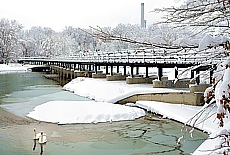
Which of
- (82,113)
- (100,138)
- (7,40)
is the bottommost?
(100,138)

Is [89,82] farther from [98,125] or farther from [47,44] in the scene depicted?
[47,44]

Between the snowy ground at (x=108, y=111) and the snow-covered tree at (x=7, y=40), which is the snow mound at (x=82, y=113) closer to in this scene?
the snowy ground at (x=108, y=111)

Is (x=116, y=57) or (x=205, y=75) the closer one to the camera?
(x=205, y=75)

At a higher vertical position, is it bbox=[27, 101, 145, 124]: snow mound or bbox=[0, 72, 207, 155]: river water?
bbox=[27, 101, 145, 124]: snow mound

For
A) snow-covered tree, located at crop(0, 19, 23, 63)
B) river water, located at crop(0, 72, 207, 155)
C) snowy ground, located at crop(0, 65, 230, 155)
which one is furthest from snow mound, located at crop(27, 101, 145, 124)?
snow-covered tree, located at crop(0, 19, 23, 63)

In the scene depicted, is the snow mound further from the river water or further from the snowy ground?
the river water

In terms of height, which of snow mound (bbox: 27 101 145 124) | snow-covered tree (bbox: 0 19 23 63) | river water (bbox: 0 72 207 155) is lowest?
river water (bbox: 0 72 207 155)

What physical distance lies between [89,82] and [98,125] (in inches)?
728

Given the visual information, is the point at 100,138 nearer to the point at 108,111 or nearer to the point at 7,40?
the point at 108,111

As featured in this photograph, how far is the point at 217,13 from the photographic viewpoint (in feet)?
9.48

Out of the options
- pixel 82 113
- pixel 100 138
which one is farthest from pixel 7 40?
pixel 100 138

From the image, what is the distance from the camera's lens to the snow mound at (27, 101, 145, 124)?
19016 millimetres

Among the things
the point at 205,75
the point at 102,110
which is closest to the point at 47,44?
the point at 102,110

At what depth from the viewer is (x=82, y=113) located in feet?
65.1
